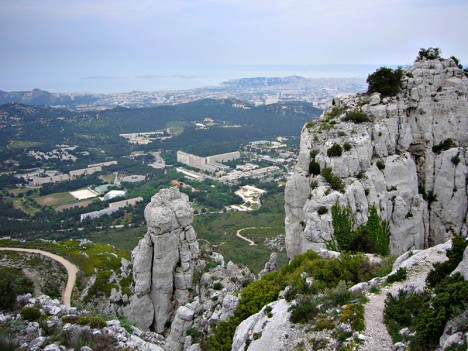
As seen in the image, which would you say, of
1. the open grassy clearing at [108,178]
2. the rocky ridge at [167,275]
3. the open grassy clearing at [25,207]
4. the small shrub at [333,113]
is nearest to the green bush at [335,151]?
the small shrub at [333,113]

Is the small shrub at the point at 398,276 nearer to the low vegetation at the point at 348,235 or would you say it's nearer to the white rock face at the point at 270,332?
the white rock face at the point at 270,332

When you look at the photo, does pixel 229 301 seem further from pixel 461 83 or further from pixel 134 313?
pixel 461 83

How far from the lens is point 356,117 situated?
29219 millimetres

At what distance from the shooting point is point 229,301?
2103 centimetres

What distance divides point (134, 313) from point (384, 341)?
20.4 meters

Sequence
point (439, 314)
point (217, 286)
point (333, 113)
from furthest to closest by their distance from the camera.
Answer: point (333, 113) → point (217, 286) → point (439, 314)

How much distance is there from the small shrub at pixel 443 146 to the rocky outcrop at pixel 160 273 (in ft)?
71.5

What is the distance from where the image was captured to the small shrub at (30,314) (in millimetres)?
16250

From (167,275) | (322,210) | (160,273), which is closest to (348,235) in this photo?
(322,210)

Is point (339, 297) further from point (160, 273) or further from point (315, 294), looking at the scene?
point (160, 273)

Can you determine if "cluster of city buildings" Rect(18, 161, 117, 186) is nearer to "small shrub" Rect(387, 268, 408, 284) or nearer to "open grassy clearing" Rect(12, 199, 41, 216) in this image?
"open grassy clearing" Rect(12, 199, 41, 216)

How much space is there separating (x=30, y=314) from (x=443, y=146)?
30.8m

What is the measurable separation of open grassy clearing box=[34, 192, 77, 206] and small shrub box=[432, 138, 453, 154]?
95822 millimetres

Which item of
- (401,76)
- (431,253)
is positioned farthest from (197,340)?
(401,76)
